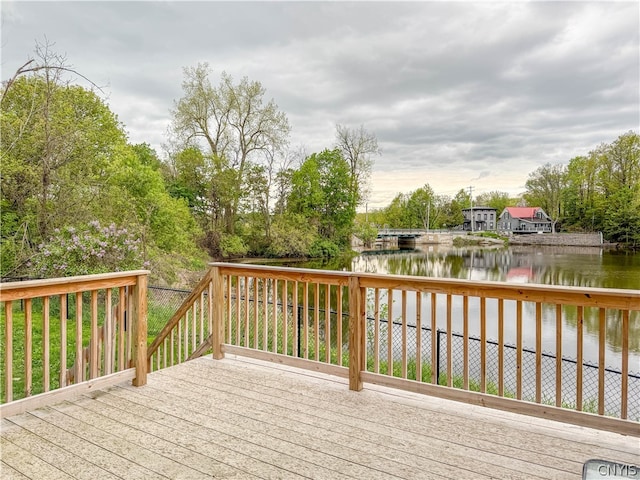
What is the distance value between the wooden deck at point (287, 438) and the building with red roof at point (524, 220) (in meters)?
45.2

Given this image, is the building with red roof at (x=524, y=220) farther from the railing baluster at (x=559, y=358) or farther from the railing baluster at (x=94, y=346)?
the railing baluster at (x=94, y=346)

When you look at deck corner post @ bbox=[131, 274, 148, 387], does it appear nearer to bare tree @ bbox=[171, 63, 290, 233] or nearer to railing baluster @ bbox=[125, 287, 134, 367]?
railing baluster @ bbox=[125, 287, 134, 367]

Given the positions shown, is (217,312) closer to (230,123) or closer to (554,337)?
(554,337)

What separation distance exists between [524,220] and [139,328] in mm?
51013

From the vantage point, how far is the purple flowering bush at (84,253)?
7.39 m

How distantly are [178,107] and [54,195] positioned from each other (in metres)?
12.4

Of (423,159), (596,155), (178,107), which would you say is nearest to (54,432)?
(178,107)

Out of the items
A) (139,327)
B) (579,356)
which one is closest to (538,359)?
(579,356)

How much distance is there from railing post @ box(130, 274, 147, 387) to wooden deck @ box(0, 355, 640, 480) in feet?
0.39

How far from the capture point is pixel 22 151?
8023 millimetres

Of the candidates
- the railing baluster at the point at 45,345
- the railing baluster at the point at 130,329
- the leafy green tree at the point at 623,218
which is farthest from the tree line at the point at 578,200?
the railing baluster at the point at 45,345

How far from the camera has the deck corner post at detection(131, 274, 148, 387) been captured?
122 inches

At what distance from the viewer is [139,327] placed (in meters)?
3.13

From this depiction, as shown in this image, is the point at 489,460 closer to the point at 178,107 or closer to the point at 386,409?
the point at 386,409
